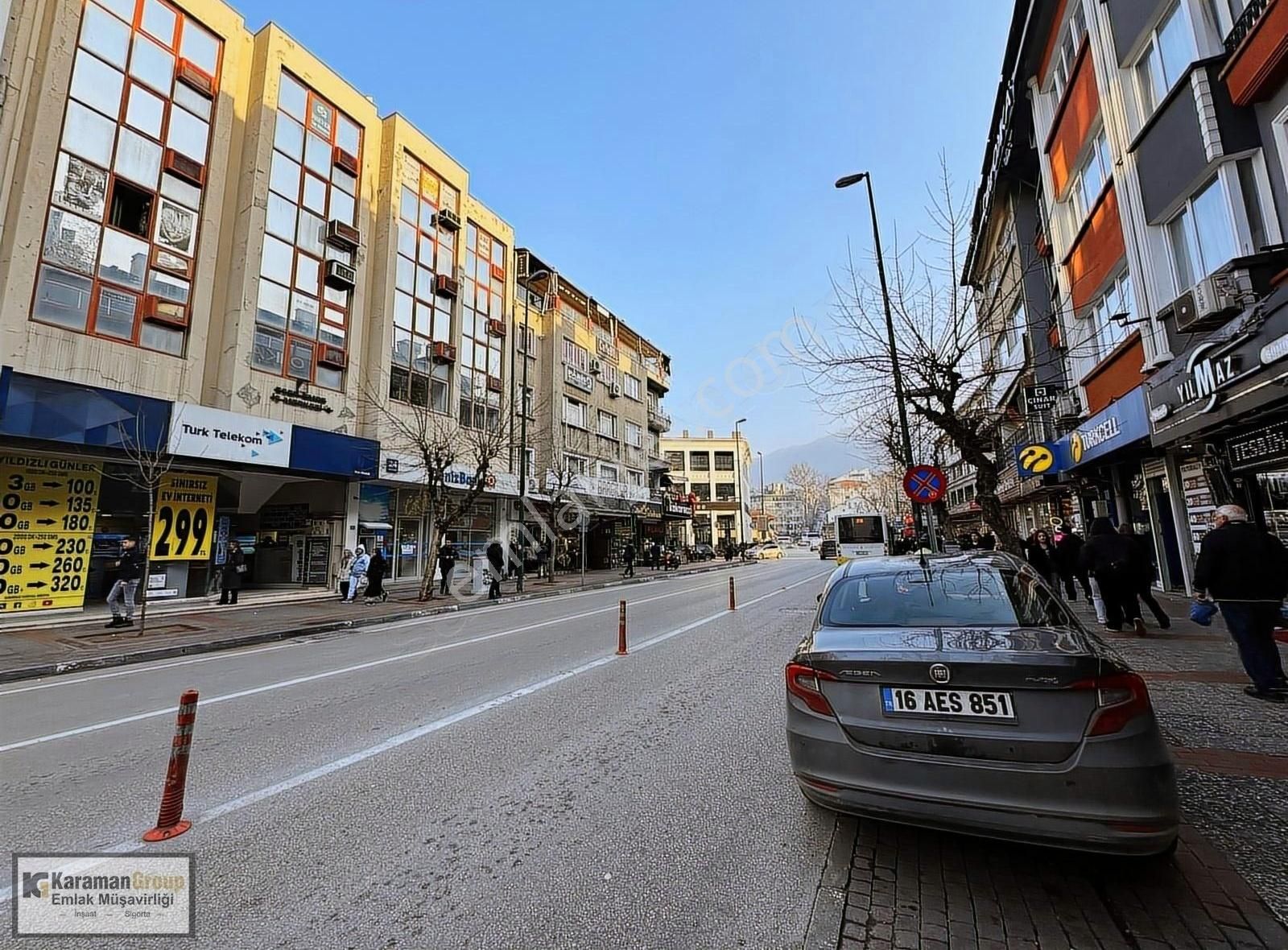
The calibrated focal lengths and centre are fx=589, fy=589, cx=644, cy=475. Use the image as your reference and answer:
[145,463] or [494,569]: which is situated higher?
[145,463]

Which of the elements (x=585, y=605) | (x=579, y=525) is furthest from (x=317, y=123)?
(x=579, y=525)

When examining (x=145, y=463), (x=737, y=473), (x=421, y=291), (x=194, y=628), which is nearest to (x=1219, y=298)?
(x=194, y=628)

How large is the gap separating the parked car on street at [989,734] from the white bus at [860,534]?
29051 millimetres

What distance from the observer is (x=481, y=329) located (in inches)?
1109

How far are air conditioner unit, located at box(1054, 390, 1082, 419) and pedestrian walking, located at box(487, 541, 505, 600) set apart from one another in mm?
17590

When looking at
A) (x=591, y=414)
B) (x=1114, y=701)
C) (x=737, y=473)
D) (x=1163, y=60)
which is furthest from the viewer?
(x=737, y=473)

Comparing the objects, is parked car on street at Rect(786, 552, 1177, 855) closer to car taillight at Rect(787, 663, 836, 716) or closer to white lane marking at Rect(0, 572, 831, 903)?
car taillight at Rect(787, 663, 836, 716)

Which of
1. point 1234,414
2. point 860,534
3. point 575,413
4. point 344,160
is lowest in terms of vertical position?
point 860,534

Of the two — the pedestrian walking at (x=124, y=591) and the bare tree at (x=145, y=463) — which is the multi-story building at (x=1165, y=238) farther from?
the pedestrian walking at (x=124, y=591)

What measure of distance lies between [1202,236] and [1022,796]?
1147cm

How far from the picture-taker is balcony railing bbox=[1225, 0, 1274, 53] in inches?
303

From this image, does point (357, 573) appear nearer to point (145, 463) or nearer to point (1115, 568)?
point (145, 463)

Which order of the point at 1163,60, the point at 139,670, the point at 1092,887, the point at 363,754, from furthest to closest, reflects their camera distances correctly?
the point at 1163,60, the point at 139,670, the point at 363,754, the point at 1092,887

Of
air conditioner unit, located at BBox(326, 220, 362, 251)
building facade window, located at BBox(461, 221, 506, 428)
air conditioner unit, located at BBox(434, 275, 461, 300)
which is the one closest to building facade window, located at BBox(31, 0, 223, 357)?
air conditioner unit, located at BBox(326, 220, 362, 251)
